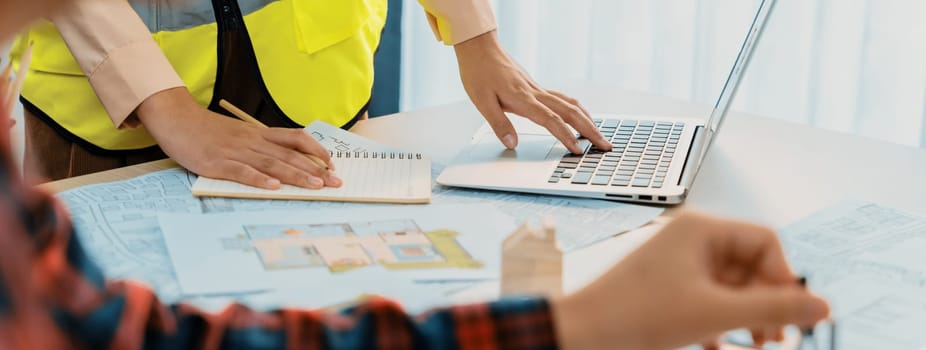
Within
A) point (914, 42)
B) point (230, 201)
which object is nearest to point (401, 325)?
point (230, 201)

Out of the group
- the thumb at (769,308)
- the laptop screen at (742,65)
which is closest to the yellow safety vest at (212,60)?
the laptop screen at (742,65)

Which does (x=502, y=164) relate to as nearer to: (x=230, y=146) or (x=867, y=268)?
(x=230, y=146)

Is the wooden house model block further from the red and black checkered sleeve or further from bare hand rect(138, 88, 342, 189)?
bare hand rect(138, 88, 342, 189)

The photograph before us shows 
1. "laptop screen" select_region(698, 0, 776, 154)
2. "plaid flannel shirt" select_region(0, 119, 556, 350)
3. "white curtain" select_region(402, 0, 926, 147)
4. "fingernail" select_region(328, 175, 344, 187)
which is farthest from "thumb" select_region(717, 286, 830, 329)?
"white curtain" select_region(402, 0, 926, 147)

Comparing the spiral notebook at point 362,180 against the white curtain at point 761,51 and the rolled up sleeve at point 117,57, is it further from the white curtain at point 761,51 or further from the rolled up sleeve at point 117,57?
the white curtain at point 761,51

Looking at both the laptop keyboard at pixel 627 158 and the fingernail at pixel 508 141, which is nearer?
the laptop keyboard at pixel 627 158

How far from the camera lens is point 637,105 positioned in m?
1.52

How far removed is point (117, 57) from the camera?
123cm

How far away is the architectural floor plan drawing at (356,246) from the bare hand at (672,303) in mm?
322

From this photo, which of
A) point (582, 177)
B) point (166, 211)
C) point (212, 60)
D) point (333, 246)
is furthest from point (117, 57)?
point (582, 177)

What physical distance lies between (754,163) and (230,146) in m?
0.60

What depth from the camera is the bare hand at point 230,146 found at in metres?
1.14

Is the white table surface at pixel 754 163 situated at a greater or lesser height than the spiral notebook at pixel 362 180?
lesser

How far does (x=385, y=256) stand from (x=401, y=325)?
32 centimetres
